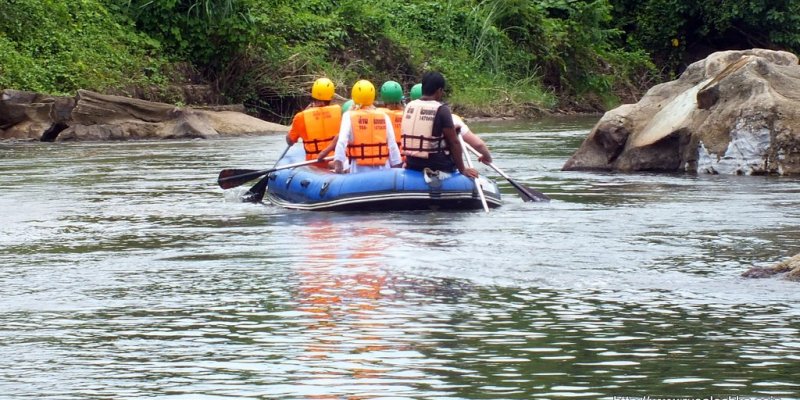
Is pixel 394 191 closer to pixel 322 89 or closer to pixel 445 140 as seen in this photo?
pixel 445 140

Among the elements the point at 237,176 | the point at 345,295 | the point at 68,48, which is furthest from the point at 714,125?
Result: the point at 68,48

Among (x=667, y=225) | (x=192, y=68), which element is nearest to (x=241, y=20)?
(x=192, y=68)

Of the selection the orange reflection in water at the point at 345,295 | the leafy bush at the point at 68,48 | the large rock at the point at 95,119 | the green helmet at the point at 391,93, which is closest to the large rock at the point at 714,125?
the green helmet at the point at 391,93

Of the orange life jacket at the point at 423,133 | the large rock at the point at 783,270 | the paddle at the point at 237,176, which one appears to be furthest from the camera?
the paddle at the point at 237,176

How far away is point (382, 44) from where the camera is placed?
113 feet

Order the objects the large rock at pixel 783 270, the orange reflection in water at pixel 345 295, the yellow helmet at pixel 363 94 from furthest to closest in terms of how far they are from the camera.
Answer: the yellow helmet at pixel 363 94 → the large rock at pixel 783 270 → the orange reflection in water at pixel 345 295

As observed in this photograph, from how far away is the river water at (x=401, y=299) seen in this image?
235 inches

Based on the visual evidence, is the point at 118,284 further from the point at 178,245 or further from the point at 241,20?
the point at 241,20

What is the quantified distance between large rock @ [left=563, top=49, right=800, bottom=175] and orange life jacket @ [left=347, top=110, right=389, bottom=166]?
477 cm

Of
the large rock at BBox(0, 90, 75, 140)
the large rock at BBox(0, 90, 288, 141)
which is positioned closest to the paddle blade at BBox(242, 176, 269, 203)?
the large rock at BBox(0, 90, 288, 141)

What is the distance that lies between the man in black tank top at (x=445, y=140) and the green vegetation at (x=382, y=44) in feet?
46.1

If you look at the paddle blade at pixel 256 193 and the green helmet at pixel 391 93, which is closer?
the green helmet at pixel 391 93

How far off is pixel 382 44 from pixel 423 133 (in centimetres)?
2161

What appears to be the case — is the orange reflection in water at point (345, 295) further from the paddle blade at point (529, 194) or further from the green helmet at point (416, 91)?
the green helmet at point (416, 91)
